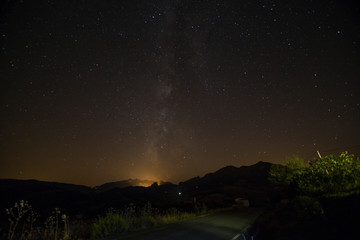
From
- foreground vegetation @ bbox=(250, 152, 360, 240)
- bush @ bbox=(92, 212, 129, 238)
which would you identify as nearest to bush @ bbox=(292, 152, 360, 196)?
foreground vegetation @ bbox=(250, 152, 360, 240)

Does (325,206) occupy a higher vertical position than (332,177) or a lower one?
lower

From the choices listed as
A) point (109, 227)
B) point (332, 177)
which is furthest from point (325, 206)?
point (109, 227)

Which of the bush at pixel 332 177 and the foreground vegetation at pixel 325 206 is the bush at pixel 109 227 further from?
the bush at pixel 332 177

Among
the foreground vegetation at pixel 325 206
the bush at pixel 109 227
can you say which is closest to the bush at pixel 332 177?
the foreground vegetation at pixel 325 206

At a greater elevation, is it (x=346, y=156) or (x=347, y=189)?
(x=346, y=156)

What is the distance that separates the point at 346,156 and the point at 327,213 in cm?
383

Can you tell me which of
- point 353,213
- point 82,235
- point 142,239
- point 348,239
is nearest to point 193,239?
point 142,239

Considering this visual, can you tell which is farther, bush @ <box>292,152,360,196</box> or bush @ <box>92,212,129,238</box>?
bush @ <box>292,152,360,196</box>

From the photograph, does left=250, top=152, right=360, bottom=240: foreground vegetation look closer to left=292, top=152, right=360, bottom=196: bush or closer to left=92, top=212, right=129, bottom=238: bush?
left=292, top=152, right=360, bottom=196: bush

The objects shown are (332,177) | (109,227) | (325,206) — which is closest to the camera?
(109,227)

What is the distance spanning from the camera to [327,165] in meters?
12.1

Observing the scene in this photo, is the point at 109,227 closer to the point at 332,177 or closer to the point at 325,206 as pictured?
the point at 325,206

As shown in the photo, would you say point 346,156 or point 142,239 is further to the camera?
point 346,156

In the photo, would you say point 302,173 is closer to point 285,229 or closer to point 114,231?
point 285,229
